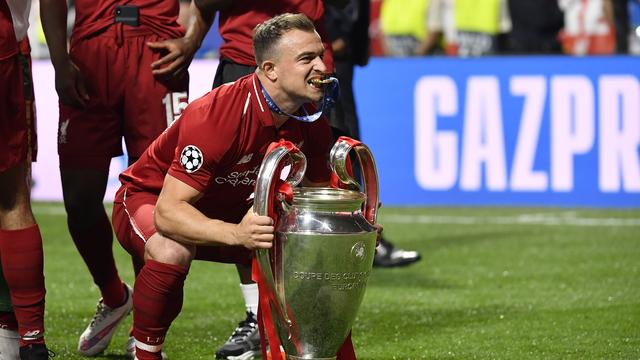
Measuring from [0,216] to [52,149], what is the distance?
24.1 ft

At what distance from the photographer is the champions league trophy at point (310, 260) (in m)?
4.14

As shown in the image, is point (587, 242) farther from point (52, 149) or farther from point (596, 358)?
point (52, 149)

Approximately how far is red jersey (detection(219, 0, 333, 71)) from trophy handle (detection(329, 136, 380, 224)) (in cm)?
136

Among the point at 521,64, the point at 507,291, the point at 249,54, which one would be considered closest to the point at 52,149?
the point at 521,64

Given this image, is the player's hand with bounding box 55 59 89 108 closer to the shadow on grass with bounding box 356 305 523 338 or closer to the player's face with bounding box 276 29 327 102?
the player's face with bounding box 276 29 327 102

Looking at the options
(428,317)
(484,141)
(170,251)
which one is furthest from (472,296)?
(484,141)

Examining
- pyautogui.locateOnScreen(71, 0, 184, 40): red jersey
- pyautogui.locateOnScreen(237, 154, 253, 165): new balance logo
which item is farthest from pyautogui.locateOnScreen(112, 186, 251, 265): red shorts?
pyautogui.locateOnScreen(71, 0, 184, 40): red jersey

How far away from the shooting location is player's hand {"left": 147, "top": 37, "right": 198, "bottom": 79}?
18.6 feet

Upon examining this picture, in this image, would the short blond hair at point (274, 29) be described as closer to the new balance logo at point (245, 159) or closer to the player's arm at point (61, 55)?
the new balance logo at point (245, 159)

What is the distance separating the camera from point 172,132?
4625 millimetres

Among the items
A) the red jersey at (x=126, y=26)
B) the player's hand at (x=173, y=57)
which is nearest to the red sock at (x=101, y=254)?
the player's hand at (x=173, y=57)

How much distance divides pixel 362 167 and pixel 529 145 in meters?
7.24

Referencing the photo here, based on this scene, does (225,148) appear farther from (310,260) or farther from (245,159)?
(310,260)

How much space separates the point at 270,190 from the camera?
→ 161 inches
